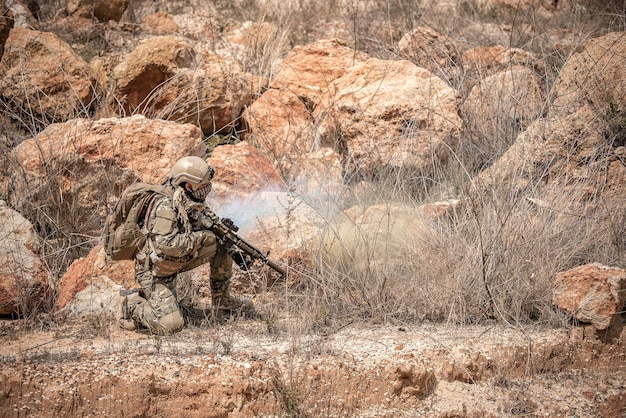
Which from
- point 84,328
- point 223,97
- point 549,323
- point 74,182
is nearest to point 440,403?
point 549,323

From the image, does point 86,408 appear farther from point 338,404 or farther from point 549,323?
point 549,323

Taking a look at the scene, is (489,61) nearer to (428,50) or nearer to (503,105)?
(428,50)

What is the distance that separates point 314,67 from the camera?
7391mm

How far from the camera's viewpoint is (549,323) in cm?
443

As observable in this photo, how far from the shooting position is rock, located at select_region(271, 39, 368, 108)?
7.09 metres

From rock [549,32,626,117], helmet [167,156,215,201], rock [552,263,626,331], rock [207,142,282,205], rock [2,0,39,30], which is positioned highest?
rock [2,0,39,30]

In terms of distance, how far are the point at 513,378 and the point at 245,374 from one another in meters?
1.49

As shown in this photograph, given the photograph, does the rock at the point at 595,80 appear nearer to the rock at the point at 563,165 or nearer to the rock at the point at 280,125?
the rock at the point at 563,165

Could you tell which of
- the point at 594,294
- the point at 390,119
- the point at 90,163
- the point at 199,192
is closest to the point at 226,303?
the point at 199,192

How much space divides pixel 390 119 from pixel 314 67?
1.43 meters

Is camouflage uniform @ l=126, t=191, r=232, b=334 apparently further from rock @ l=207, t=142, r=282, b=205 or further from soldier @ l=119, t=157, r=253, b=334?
rock @ l=207, t=142, r=282, b=205

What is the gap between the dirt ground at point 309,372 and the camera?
3.54 meters

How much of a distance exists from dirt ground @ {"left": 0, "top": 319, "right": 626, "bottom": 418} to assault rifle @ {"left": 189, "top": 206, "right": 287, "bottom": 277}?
0.40 metres

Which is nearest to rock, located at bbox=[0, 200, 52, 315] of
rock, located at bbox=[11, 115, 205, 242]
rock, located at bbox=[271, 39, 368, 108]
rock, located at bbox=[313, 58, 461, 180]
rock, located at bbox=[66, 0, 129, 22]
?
rock, located at bbox=[11, 115, 205, 242]
